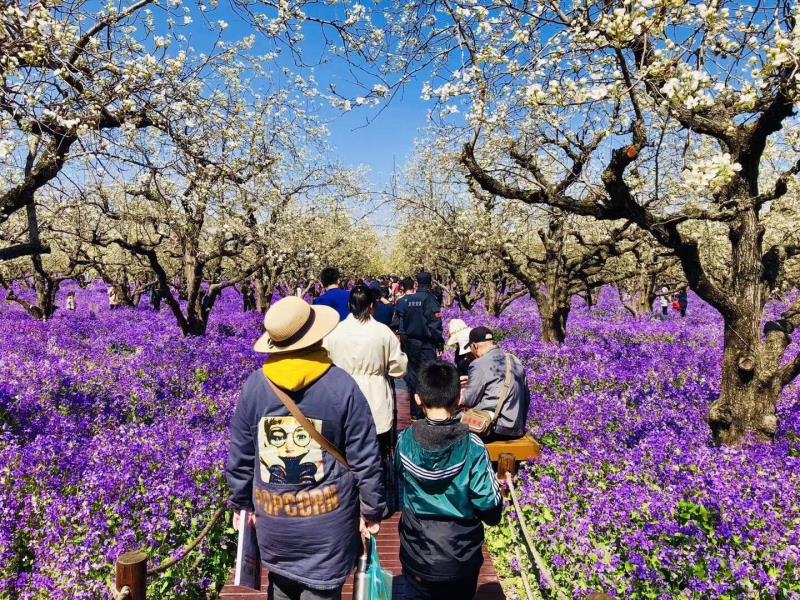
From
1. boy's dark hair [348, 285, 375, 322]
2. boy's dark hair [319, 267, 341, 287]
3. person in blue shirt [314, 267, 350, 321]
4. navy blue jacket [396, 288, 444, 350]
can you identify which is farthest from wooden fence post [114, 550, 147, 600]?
navy blue jacket [396, 288, 444, 350]

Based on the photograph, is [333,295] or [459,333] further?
[459,333]

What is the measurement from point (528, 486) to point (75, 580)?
165 inches

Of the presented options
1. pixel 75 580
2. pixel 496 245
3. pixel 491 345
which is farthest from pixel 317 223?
pixel 75 580

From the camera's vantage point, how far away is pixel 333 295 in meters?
7.45

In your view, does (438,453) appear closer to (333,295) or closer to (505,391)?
(505,391)

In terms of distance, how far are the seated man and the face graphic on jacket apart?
3.22 m

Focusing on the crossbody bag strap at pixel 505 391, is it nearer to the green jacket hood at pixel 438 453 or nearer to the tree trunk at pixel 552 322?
the green jacket hood at pixel 438 453

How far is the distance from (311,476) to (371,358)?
207cm

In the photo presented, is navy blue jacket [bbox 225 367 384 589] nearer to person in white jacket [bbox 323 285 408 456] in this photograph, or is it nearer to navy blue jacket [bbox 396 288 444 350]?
person in white jacket [bbox 323 285 408 456]

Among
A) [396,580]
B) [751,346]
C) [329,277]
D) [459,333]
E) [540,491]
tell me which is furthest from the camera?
[459,333]

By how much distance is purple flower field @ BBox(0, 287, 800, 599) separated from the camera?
382 centimetres

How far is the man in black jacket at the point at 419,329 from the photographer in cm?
911

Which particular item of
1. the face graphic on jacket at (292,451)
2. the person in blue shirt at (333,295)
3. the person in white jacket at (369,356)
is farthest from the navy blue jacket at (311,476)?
the person in blue shirt at (333,295)

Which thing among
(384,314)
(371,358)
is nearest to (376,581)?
(371,358)
